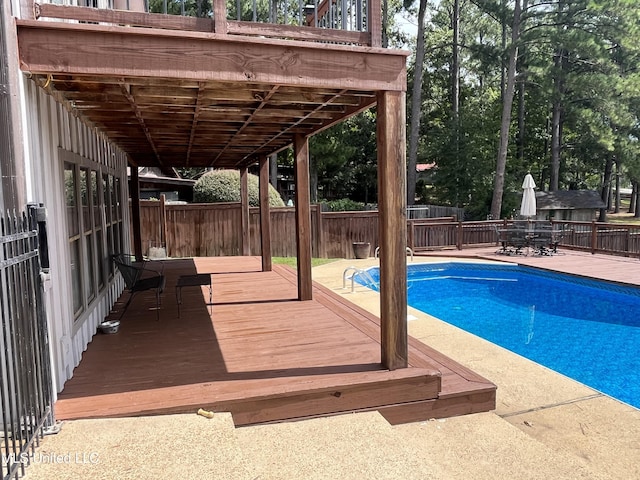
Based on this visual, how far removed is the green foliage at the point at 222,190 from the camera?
14820mm

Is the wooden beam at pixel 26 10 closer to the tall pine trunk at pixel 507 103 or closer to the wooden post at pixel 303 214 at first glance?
the wooden post at pixel 303 214

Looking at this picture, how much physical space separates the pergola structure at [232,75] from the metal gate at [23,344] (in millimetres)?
1098

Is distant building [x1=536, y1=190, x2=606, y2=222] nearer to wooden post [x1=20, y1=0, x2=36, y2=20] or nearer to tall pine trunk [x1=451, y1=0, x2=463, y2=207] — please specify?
tall pine trunk [x1=451, y1=0, x2=463, y2=207]

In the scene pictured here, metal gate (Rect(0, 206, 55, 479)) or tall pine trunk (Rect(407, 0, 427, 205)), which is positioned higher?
tall pine trunk (Rect(407, 0, 427, 205))

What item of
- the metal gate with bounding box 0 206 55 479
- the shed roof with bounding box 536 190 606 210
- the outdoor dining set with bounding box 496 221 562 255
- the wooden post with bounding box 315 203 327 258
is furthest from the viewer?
the shed roof with bounding box 536 190 606 210

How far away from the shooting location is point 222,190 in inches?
585

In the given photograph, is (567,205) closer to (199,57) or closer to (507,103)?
(507,103)

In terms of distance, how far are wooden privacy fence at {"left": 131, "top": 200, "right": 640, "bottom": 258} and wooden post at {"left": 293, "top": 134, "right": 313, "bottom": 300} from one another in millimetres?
6906

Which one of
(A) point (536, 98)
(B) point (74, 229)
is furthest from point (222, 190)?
(A) point (536, 98)

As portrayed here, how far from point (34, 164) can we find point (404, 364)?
10.1 feet

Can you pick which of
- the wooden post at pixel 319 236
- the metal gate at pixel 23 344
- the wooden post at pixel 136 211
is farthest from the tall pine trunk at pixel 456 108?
the metal gate at pixel 23 344

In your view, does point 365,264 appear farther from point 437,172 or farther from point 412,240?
point 437,172

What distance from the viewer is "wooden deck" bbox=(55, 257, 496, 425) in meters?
3.41

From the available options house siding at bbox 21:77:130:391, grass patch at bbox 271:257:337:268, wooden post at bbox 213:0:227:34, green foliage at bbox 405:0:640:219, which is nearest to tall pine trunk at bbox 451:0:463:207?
green foliage at bbox 405:0:640:219
